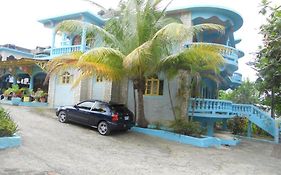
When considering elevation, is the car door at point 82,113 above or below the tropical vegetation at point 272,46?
below

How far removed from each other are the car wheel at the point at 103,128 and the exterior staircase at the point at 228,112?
16.5 ft

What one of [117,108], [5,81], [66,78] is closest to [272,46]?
[117,108]

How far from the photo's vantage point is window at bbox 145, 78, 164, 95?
1742 centimetres

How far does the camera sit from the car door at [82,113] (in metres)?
14.2

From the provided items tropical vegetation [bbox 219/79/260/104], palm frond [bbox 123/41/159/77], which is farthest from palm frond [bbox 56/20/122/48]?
tropical vegetation [bbox 219/79/260/104]

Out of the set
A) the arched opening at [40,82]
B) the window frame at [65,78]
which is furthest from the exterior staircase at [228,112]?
the arched opening at [40,82]

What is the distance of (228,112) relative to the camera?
1756 centimetres

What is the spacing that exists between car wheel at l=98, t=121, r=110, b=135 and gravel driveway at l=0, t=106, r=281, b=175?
298 millimetres

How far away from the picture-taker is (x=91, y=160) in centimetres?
900

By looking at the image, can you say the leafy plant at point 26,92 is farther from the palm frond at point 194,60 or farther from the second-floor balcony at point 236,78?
the second-floor balcony at point 236,78

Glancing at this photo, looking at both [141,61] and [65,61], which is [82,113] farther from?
[141,61]

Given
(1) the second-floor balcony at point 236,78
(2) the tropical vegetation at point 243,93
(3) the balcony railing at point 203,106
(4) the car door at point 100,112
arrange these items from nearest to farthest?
(4) the car door at point 100,112, (3) the balcony railing at point 203,106, (1) the second-floor balcony at point 236,78, (2) the tropical vegetation at point 243,93

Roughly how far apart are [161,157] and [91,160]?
2.69 m

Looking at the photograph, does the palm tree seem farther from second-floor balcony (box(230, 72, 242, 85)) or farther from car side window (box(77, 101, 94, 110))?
second-floor balcony (box(230, 72, 242, 85))
